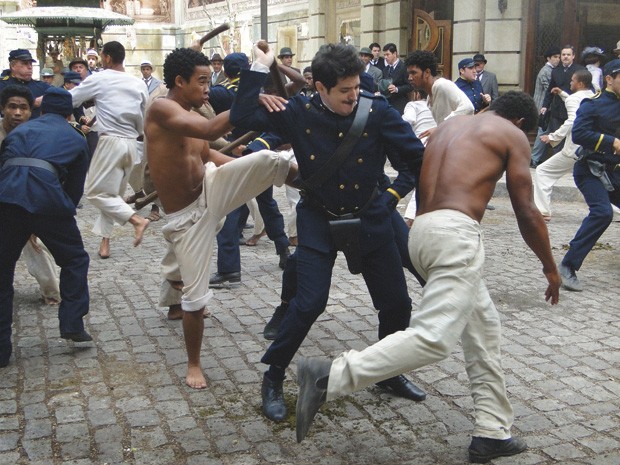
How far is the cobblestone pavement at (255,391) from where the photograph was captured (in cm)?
389

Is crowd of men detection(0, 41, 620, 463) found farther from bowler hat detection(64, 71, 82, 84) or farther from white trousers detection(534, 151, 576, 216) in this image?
bowler hat detection(64, 71, 82, 84)

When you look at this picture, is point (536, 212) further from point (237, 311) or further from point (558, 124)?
point (558, 124)

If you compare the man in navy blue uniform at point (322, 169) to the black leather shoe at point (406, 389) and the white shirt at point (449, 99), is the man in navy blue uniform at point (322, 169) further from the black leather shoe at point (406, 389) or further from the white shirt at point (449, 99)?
the white shirt at point (449, 99)

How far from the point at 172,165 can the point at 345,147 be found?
121 cm

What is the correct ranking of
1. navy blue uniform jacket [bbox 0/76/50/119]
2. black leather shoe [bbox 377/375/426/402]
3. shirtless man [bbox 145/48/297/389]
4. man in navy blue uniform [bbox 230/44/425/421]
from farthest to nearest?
navy blue uniform jacket [bbox 0/76/50/119] → shirtless man [bbox 145/48/297/389] → black leather shoe [bbox 377/375/426/402] → man in navy blue uniform [bbox 230/44/425/421]

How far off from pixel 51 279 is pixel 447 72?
457 inches

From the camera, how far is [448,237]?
363 centimetres

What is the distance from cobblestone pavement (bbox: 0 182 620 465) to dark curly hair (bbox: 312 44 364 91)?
1.74m

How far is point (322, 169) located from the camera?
157 inches

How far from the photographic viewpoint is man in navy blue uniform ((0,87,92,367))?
16.4ft

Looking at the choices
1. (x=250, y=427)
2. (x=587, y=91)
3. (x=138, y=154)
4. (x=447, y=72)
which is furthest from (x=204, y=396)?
(x=447, y=72)

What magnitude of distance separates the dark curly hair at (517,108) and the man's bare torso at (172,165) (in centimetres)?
178

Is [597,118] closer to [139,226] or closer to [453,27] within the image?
[139,226]

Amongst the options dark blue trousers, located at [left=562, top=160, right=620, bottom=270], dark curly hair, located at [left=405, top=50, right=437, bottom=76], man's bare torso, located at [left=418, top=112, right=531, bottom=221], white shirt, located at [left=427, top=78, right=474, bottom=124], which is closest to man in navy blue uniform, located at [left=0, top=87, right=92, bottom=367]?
man's bare torso, located at [left=418, top=112, right=531, bottom=221]
